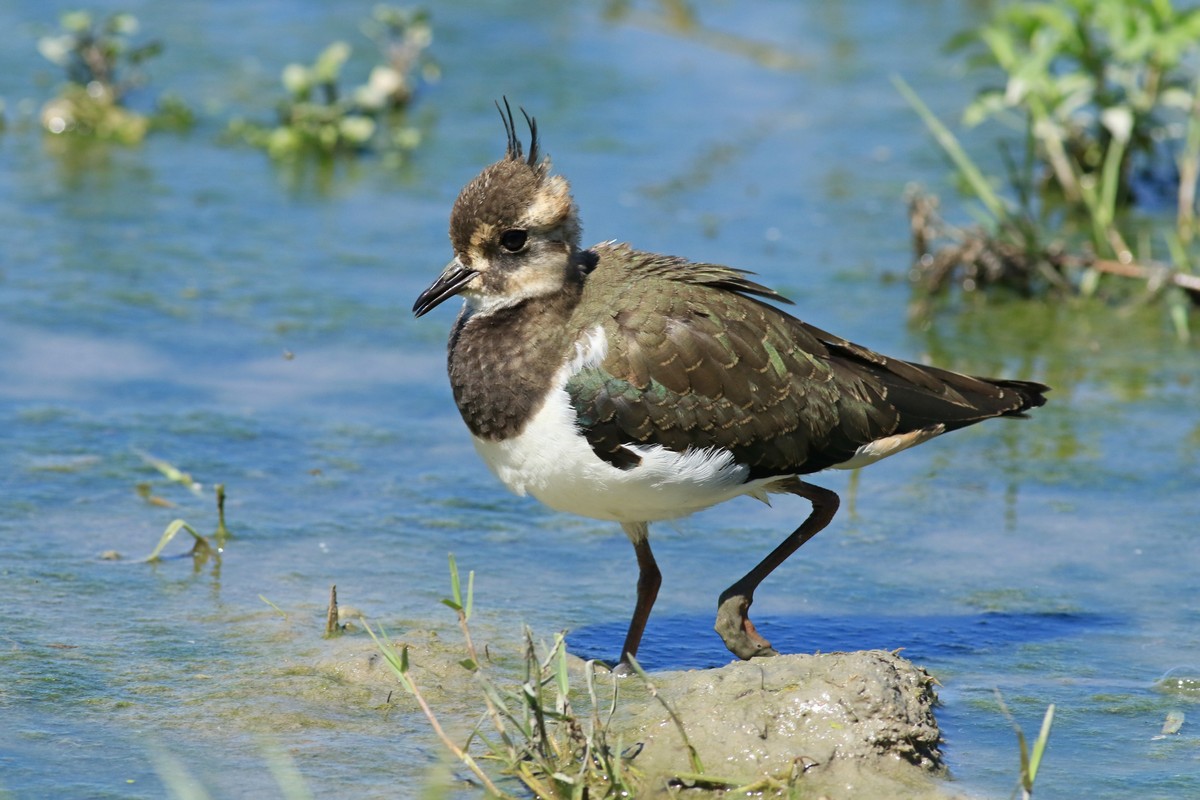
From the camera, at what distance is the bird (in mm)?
5414

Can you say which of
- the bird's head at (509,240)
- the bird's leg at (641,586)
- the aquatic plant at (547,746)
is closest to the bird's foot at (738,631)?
the bird's leg at (641,586)

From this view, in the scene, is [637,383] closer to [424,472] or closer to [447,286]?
[447,286]

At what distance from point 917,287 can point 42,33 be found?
6920mm

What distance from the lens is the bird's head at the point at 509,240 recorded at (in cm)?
570

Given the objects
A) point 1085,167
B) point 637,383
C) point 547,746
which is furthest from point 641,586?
point 1085,167

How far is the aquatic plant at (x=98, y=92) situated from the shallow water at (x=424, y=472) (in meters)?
0.26

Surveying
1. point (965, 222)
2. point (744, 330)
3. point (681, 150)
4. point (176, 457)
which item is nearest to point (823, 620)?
point (744, 330)

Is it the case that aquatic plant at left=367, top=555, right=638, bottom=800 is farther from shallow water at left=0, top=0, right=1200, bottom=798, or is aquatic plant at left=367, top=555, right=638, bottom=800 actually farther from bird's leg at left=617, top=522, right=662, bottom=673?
bird's leg at left=617, top=522, right=662, bottom=673

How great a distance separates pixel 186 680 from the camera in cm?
532

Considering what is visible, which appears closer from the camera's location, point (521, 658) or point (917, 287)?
point (521, 658)

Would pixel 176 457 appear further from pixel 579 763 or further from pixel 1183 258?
pixel 1183 258

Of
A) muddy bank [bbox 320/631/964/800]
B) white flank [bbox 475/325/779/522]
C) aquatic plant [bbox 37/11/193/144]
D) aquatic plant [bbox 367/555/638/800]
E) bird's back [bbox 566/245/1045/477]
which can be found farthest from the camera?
aquatic plant [bbox 37/11/193/144]

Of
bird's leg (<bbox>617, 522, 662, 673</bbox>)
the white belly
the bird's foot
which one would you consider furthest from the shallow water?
the white belly

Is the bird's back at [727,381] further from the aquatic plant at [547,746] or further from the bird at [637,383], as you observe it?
the aquatic plant at [547,746]
